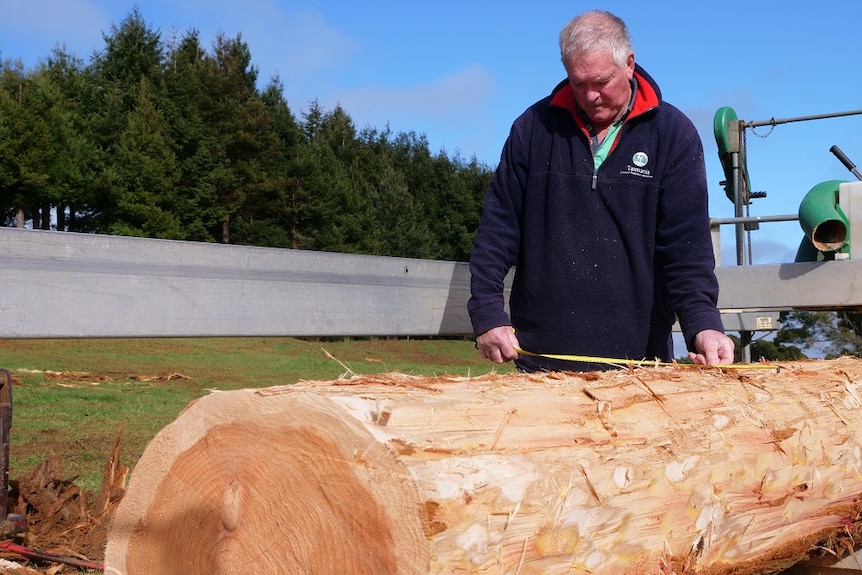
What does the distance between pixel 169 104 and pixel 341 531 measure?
1427 inches

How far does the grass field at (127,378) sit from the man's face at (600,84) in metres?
1.05

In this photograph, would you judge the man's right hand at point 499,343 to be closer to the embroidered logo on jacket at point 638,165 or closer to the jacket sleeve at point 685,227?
the jacket sleeve at point 685,227

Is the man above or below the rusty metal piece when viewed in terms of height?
above

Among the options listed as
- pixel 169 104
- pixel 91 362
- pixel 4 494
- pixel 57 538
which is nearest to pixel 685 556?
pixel 4 494

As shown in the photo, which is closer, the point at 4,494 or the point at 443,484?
the point at 443,484

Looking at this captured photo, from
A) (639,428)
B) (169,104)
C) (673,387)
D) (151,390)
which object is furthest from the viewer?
(169,104)

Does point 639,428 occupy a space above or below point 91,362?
above

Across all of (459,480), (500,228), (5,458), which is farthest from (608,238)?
(5,458)

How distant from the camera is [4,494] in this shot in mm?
3100

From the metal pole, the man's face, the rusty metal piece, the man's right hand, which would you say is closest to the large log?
the man's right hand

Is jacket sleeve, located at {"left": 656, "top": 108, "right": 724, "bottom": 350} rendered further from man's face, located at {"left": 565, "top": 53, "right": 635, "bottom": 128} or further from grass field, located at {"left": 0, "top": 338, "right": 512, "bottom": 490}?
grass field, located at {"left": 0, "top": 338, "right": 512, "bottom": 490}

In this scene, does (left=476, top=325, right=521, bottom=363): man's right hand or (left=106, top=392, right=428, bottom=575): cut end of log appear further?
(left=476, top=325, right=521, bottom=363): man's right hand

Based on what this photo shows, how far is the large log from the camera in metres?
1.53

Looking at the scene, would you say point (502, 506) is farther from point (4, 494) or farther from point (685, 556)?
point (4, 494)
